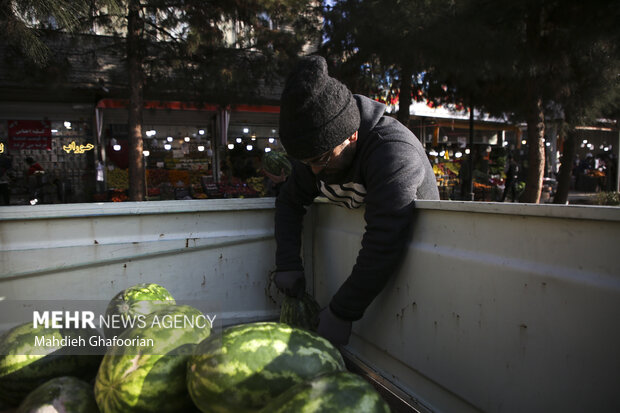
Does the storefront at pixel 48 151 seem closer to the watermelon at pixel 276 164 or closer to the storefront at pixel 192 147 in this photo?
the storefront at pixel 192 147

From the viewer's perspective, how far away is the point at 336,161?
7.54 feet

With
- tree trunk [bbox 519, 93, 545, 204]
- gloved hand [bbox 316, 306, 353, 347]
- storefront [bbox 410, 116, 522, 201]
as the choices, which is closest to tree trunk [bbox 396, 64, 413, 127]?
tree trunk [bbox 519, 93, 545, 204]

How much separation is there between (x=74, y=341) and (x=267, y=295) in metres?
1.31

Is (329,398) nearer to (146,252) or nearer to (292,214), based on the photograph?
(292,214)

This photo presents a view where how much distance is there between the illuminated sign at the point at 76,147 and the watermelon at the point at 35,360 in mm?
12833

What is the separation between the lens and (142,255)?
2639mm

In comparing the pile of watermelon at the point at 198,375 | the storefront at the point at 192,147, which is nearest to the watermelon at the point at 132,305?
the pile of watermelon at the point at 198,375

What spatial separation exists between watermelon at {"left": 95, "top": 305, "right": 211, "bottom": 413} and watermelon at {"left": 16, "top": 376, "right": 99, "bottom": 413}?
97 millimetres

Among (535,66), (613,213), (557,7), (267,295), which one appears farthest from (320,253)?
(535,66)

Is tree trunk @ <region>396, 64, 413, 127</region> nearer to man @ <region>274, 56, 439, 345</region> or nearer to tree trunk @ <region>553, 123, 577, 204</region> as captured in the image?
tree trunk @ <region>553, 123, 577, 204</region>

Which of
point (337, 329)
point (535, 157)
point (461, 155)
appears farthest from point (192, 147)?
point (337, 329)

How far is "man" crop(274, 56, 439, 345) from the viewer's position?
6.38 feet

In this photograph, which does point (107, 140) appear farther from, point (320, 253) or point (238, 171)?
point (320, 253)

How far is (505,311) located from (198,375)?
3.64ft
